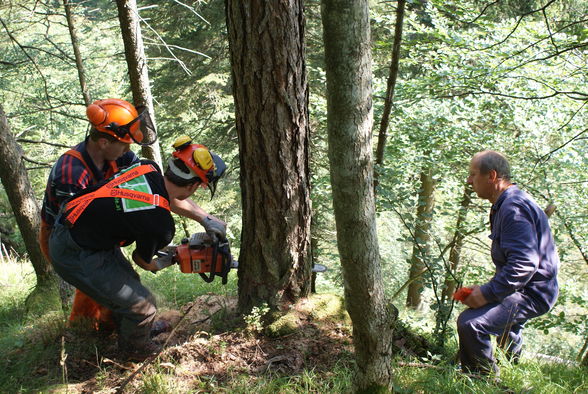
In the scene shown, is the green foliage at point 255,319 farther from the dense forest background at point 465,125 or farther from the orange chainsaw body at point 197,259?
the dense forest background at point 465,125

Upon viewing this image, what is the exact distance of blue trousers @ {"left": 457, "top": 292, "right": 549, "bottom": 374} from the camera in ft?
10.4

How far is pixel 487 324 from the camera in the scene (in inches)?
126

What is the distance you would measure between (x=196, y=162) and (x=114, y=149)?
2.48 ft

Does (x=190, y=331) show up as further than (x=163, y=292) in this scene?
No

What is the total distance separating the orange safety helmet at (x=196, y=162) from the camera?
125 inches

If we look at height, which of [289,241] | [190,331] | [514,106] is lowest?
[190,331]

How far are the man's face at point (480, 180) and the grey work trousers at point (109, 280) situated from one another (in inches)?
113

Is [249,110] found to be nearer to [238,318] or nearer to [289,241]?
[289,241]

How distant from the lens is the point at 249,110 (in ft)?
9.87

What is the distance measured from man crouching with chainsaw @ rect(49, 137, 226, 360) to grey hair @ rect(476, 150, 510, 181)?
2.13 meters

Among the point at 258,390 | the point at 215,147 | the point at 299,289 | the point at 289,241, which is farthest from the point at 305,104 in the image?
the point at 215,147

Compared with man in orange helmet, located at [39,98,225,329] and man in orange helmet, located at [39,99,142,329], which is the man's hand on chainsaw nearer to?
man in orange helmet, located at [39,98,225,329]

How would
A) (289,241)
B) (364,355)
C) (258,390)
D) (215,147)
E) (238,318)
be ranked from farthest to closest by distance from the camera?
(215,147), (238,318), (289,241), (258,390), (364,355)

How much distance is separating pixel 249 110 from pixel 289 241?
42.4 inches
